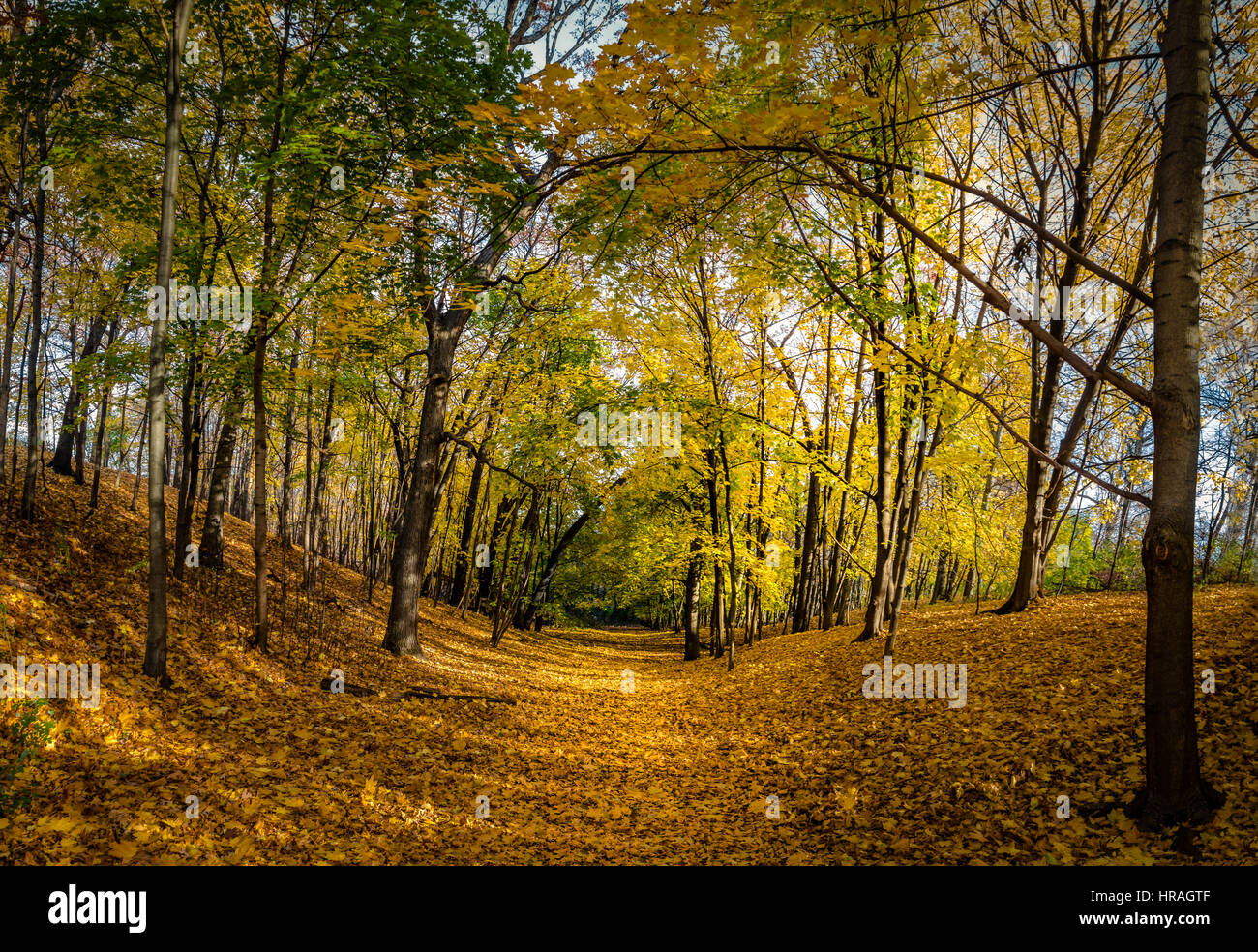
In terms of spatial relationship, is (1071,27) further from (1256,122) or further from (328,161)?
(328,161)

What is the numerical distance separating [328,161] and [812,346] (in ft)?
44.1

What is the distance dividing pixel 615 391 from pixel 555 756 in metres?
8.48

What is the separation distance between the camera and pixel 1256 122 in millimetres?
6422

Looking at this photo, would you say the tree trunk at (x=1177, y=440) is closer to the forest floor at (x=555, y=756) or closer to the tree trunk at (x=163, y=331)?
the forest floor at (x=555, y=756)

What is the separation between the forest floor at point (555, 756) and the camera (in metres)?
3.89

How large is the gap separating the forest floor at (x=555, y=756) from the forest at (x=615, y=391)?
5 cm

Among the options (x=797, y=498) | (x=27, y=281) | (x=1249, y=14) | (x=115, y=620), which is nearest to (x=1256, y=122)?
(x=1249, y=14)

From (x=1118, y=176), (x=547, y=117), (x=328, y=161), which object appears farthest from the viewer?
(x=1118, y=176)

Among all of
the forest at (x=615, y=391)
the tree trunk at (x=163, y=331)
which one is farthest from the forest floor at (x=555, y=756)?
the tree trunk at (x=163, y=331)

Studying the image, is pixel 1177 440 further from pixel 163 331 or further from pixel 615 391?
pixel 615 391

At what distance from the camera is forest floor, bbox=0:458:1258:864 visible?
12.8 feet

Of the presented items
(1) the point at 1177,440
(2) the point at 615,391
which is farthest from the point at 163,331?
(2) the point at 615,391

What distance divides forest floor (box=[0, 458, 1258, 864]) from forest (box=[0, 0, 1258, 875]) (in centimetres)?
5

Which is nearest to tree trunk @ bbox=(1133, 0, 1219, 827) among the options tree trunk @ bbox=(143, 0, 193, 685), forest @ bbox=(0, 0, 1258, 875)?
forest @ bbox=(0, 0, 1258, 875)
